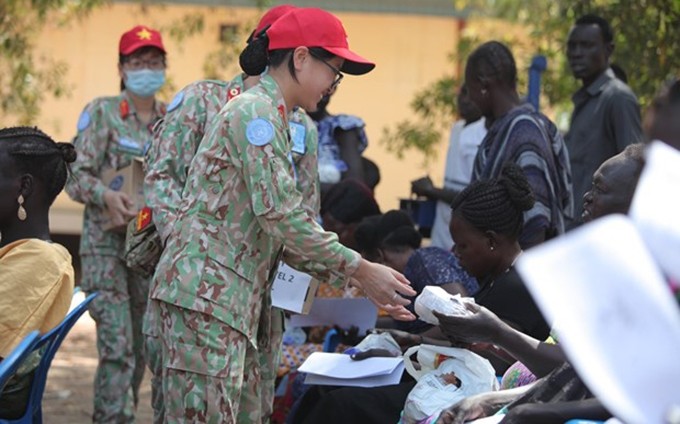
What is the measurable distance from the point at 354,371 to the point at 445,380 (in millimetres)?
589

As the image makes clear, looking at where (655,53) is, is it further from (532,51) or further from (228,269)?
(228,269)

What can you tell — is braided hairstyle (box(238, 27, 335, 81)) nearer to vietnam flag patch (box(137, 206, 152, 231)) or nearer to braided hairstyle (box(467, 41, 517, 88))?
vietnam flag patch (box(137, 206, 152, 231))

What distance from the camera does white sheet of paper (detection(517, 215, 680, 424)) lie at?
6.63 feet

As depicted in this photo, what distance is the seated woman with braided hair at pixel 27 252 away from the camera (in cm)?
418

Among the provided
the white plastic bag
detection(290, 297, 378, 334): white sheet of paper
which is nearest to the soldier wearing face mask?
detection(290, 297, 378, 334): white sheet of paper

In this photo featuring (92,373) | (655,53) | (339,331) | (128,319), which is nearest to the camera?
(339,331)

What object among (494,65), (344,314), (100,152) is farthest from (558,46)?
(344,314)

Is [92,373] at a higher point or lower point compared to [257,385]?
lower

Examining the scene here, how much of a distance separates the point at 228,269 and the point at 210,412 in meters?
0.50

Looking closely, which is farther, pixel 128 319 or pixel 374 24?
pixel 374 24

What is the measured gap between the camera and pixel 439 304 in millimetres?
3854

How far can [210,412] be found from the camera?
421cm

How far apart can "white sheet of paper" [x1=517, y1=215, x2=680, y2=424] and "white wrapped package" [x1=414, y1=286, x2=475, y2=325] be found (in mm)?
1644

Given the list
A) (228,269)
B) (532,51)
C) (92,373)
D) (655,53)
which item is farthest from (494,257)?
(532,51)
